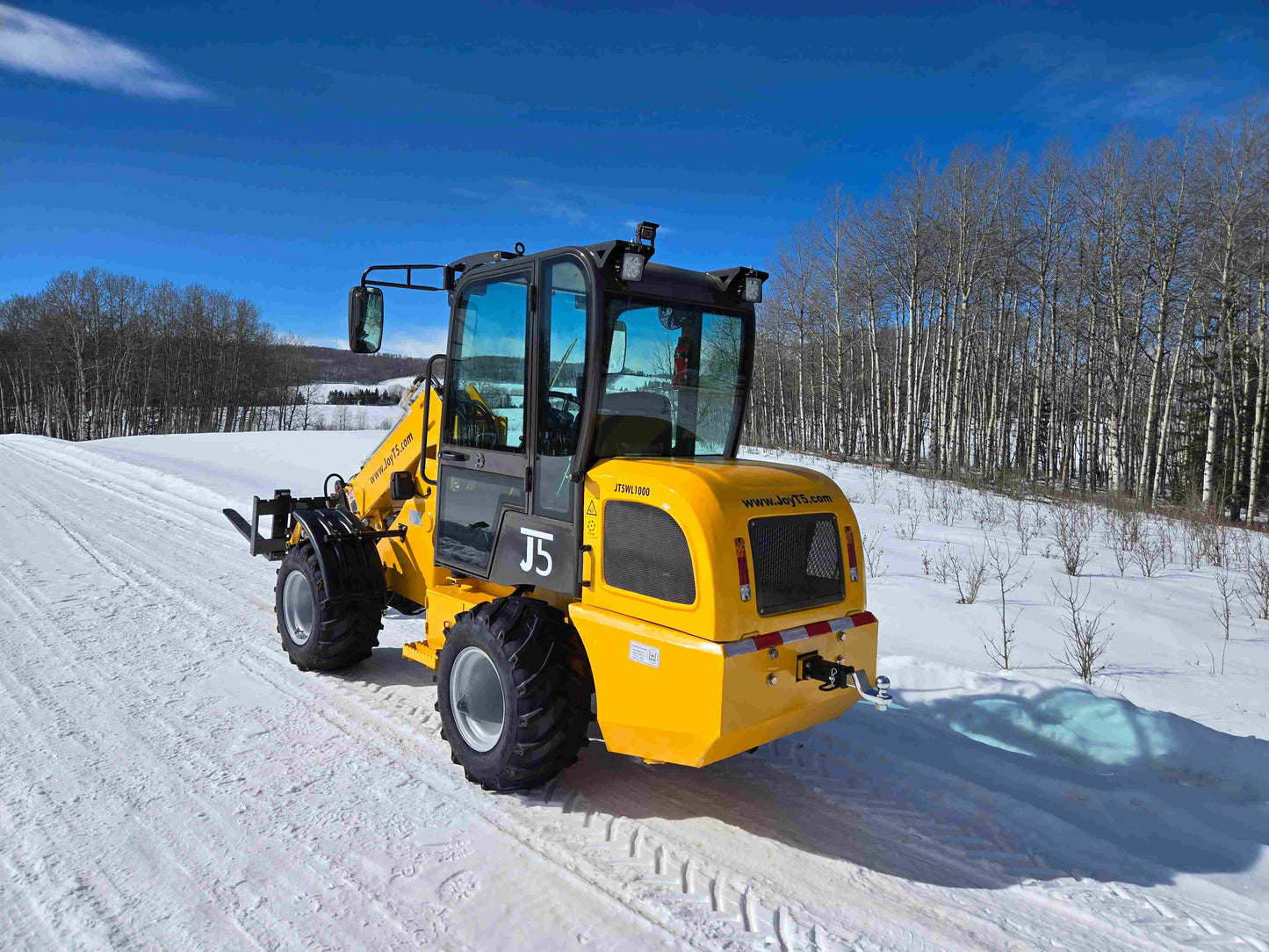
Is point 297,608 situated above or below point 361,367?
below

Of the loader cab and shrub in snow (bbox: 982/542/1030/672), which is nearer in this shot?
the loader cab

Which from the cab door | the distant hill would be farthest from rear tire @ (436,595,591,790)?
the distant hill

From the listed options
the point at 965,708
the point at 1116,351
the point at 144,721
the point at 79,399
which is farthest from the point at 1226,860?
the point at 79,399

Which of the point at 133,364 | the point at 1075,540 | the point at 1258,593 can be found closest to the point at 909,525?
the point at 1075,540

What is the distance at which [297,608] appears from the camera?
217 inches

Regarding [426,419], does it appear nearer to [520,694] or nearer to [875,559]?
[520,694]

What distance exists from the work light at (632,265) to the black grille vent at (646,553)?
106 cm

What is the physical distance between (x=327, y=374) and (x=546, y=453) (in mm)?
103763

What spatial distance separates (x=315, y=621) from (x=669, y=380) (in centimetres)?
287

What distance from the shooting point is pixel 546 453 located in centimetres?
393

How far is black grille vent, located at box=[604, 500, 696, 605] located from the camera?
3.29m

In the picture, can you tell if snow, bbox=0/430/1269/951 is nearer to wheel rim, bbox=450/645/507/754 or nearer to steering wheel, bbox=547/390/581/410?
wheel rim, bbox=450/645/507/754

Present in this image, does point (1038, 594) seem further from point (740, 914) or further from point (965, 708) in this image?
point (740, 914)

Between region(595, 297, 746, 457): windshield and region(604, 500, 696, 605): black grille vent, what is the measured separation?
46 cm
